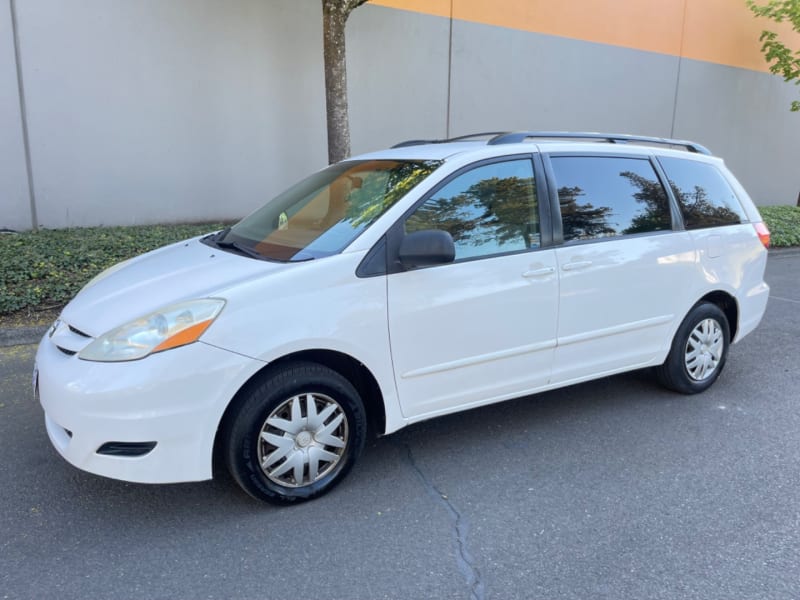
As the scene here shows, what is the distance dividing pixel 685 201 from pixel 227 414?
3.38 meters

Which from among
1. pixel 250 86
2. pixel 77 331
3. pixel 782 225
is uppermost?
pixel 250 86

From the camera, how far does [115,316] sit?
2.83 metres

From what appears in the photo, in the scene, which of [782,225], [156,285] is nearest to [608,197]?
[156,285]

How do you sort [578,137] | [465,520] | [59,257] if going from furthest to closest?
[59,257] → [578,137] → [465,520]

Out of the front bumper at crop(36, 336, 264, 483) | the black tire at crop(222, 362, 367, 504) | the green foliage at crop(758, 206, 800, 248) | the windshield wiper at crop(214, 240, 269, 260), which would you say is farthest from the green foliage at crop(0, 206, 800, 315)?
the green foliage at crop(758, 206, 800, 248)

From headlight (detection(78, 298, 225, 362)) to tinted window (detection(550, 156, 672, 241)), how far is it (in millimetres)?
2126

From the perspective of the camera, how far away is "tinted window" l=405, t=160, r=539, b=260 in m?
3.30

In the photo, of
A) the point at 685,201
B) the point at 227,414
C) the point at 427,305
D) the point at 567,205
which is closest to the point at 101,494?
the point at 227,414

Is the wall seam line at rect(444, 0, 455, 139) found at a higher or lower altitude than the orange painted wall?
lower

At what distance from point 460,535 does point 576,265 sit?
1708mm

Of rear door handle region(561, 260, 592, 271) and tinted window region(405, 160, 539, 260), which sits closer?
tinted window region(405, 160, 539, 260)

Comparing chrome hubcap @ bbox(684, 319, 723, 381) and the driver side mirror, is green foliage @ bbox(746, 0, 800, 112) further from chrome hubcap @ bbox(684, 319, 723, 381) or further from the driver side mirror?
the driver side mirror

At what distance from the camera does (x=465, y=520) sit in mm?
2920

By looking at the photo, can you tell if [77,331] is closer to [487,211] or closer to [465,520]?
[465,520]
